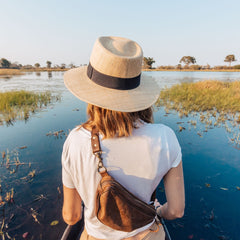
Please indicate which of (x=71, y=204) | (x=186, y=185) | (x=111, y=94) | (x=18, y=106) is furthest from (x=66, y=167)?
(x=18, y=106)

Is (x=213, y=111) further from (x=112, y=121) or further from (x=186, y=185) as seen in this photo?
(x=112, y=121)

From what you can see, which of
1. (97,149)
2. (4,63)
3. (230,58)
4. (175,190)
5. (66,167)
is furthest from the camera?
(230,58)

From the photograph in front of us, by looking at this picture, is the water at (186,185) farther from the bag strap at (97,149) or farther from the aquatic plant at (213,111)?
the bag strap at (97,149)

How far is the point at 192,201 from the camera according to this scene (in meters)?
2.69

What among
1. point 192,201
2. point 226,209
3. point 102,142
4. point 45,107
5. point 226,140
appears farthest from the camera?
point 45,107

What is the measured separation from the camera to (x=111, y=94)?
0.84 metres

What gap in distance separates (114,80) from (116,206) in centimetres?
71

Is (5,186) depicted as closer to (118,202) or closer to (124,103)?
(118,202)

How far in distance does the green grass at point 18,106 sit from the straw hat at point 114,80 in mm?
6390

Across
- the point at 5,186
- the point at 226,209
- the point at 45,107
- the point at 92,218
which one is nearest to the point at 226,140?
the point at 226,209

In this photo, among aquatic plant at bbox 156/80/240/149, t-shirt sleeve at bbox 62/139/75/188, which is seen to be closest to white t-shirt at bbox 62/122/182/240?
t-shirt sleeve at bbox 62/139/75/188

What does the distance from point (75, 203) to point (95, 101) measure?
714 millimetres

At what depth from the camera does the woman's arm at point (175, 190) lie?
34.6 inches

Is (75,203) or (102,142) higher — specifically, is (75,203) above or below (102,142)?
below
